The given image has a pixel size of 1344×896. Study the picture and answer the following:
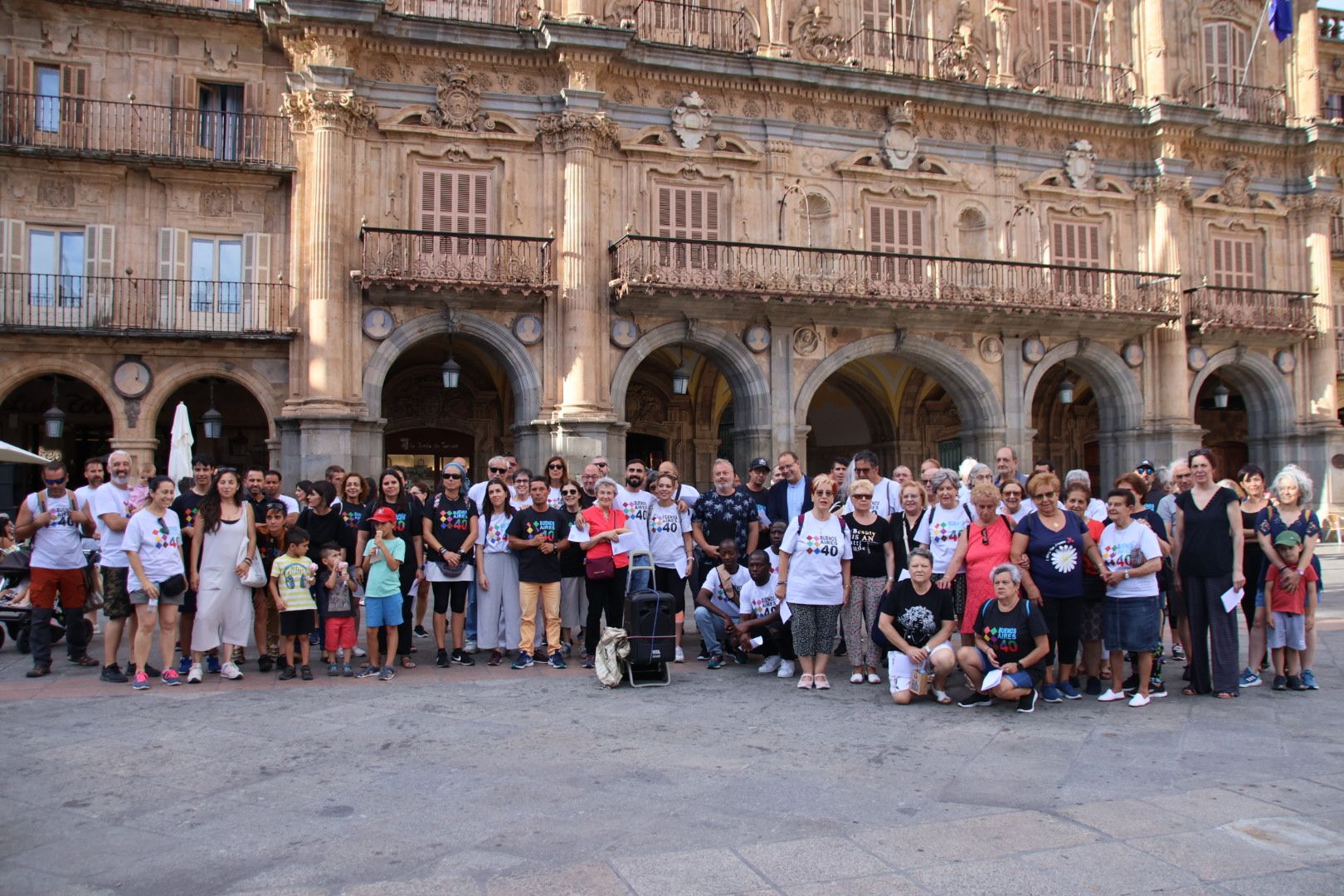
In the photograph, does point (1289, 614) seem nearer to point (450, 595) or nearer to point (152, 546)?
point (450, 595)

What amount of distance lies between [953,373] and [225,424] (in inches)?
603

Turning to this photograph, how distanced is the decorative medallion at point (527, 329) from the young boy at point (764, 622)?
421 inches

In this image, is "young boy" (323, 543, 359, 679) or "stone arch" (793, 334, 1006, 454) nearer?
"young boy" (323, 543, 359, 679)

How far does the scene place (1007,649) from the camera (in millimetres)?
7668

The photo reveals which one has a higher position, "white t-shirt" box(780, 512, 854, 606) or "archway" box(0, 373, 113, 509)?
"archway" box(0, 373, 113, 509)

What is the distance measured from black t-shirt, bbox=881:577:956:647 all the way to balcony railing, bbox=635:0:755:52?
585 inches

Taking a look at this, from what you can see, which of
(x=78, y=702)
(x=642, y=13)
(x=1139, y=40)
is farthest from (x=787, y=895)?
(x=1139, y=40)

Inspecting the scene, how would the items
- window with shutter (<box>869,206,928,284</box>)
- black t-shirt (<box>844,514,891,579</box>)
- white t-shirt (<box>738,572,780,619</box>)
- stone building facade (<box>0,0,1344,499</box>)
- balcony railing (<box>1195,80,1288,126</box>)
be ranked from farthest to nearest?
balcony railing (<box>1195,80,1288,126</box>), window with shutter (<box>869,206,928,284</box>), stone building facade (<box>0,0,1344,499</box>), white t-shirt (<box>738,572,780,619</box>), black t-shirt (<box>844,514,891,579</box>)

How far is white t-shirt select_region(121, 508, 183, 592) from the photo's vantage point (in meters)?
8.52

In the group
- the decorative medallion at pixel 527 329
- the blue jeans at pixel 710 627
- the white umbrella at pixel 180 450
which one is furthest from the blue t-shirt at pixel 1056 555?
the decorative medallion at pixel 527 329

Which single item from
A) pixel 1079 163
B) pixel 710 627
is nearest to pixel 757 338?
pixel 1079 163

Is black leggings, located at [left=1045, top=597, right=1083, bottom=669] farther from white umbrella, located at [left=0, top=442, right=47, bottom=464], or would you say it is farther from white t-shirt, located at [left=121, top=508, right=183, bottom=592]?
white umbrella, located at [left=0, top=442, right=47, bottom=464]

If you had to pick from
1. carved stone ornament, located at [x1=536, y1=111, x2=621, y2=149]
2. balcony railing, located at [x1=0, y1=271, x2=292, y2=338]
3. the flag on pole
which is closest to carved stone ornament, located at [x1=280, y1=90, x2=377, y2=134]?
balcony railing, located at [x1=0, y1=271, x2=292, y2=338]

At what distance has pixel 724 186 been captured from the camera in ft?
67.1
